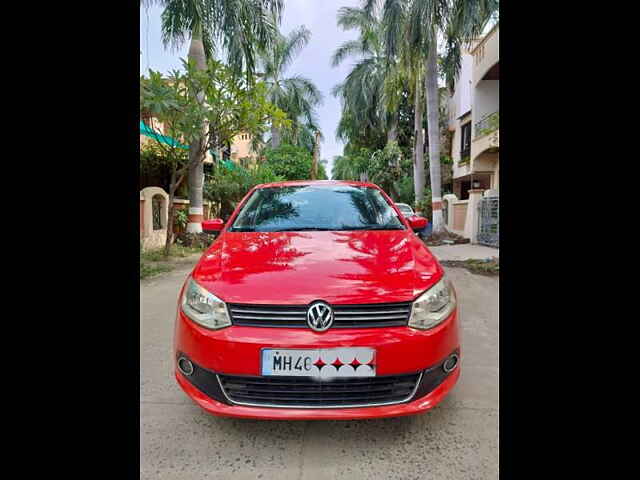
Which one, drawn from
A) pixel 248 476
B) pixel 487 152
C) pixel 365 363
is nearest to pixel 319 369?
pixel 365 363

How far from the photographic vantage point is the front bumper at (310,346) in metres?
1.63

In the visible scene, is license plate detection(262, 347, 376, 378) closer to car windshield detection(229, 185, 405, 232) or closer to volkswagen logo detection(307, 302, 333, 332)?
volkswagen logo detection(307, 302, 333, 332)

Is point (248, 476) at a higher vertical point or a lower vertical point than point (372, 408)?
lower

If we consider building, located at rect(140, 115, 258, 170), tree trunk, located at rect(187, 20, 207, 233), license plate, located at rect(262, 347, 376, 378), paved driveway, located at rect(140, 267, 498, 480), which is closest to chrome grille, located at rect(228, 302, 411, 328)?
license plate, located at rect(262, 347, 376, 378)

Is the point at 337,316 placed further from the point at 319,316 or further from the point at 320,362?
the point at 320,362

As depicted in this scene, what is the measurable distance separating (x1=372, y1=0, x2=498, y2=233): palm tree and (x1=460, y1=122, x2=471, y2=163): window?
5.83 metres

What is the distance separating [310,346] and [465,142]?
1798 cm

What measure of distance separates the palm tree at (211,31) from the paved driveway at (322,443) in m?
6.52

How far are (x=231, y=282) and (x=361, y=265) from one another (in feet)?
2.28

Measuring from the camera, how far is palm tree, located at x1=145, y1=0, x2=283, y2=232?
8.23 metres

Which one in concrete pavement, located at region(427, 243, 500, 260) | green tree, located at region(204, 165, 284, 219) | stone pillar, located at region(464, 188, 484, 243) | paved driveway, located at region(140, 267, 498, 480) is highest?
green tree, located at region(204, 165, 284, 219)
